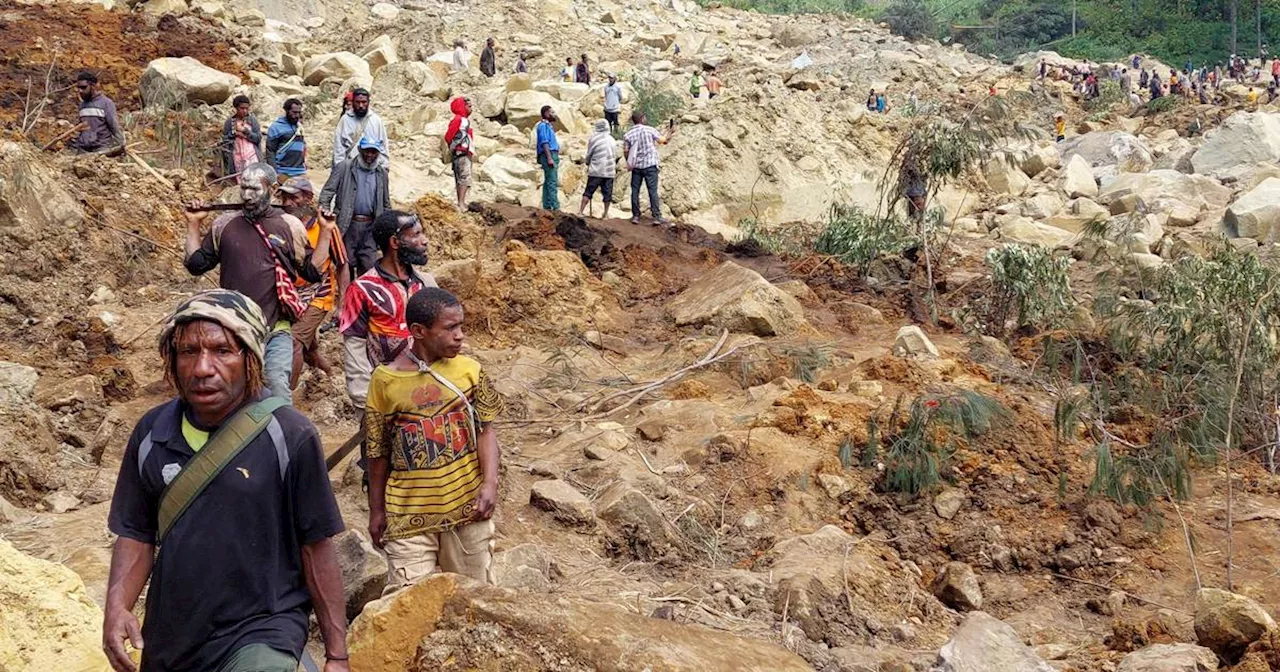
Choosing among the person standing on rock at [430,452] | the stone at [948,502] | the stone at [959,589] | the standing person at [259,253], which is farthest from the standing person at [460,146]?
the person standing on rock at [430,452]

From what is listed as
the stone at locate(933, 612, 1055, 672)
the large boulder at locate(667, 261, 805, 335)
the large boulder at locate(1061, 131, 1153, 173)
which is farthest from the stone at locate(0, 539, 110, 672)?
the large boulder at locate(1061, 131, 1153, 173)

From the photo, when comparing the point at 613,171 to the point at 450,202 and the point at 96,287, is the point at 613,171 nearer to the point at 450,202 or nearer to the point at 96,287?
the point at 450,202

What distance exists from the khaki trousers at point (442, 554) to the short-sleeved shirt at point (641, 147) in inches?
369

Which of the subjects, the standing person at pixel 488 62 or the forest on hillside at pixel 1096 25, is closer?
the standing person at pixel 488 62

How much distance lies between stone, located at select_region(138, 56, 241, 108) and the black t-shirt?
13.2 meters

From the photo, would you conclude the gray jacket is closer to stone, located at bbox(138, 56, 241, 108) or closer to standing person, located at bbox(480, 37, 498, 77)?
stone, located at bbox(138, 56, 241, 108)

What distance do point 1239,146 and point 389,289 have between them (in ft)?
56.0

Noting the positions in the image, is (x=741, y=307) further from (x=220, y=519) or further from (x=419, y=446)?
(x=220, y=519)

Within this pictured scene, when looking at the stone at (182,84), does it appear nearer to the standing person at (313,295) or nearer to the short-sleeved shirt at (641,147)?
the short-sleeved shirt at (641,147)

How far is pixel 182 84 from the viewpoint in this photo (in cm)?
1484

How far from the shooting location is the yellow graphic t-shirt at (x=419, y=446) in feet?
10.6

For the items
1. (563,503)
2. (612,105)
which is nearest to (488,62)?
(612,105)

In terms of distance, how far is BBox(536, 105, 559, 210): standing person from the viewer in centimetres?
1233

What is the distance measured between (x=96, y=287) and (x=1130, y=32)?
45665 mm
